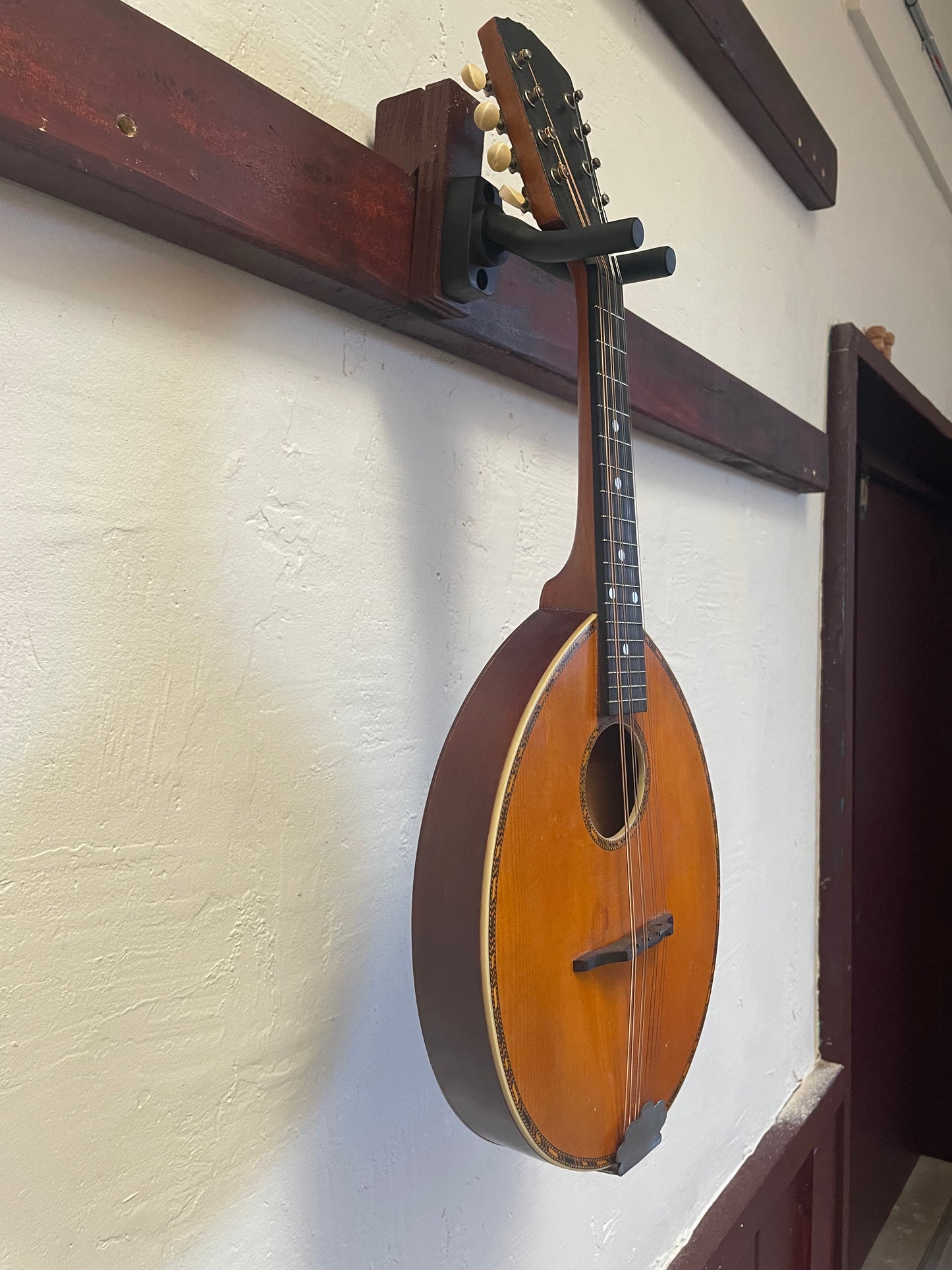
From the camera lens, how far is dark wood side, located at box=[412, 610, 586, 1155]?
0.51 metres

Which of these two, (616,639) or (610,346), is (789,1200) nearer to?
(616,639)

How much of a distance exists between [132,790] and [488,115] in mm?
436

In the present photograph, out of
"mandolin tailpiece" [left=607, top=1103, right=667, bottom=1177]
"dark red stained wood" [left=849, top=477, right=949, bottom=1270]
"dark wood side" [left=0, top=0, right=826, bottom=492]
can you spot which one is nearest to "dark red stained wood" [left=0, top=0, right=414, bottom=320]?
"dark wood side" [left=0, top=0, right=826, bottom=492]

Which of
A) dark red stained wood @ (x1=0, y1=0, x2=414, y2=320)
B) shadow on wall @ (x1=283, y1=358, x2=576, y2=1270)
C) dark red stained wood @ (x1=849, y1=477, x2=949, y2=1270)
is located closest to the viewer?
dark red stained wood @ (x1=0, y1=0, x2=414, y2=320)

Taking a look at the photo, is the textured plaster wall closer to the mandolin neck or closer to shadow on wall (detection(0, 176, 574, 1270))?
shadow on wall (detection(0, 176, 574, 1270))

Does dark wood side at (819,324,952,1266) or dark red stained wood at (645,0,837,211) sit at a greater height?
dark red stained wood at (645,0,837,211)

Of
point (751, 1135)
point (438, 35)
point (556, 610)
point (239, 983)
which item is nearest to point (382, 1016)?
point (239, 983)

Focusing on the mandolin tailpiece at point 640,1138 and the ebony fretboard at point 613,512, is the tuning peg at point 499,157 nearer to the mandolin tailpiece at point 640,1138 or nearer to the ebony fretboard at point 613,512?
the ebony fretboard at point 613,512

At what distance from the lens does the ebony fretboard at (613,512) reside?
0.58 metres

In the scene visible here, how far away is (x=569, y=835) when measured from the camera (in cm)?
55

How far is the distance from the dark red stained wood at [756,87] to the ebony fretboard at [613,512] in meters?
0.60

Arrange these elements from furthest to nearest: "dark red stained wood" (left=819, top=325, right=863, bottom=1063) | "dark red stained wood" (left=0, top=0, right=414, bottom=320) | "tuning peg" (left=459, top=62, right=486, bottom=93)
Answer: "dark red stained wood" (left=819, top=325, right=863, bottom=1063), "tuning peg" (left=459, top=62, right=486, bottom=93), "dark red stained wood" (left=0, top=0, right=414, bottom=320)

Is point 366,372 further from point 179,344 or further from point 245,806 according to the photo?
point 245,806

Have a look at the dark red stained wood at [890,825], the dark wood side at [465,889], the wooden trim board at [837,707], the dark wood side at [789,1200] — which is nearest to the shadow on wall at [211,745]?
the dark wood side at [465,889]
